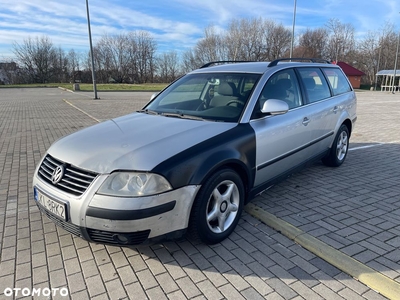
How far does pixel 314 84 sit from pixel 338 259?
107 inches

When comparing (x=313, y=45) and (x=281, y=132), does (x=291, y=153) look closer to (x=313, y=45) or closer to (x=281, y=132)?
(x=281, y=132)

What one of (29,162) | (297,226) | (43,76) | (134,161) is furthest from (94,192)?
(43,76)

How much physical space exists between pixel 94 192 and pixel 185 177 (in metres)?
0.72

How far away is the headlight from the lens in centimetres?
227

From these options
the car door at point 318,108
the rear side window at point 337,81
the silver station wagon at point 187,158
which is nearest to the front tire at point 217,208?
the silver station wagon at point 187,158

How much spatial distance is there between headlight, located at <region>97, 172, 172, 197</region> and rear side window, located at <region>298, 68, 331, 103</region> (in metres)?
2.77

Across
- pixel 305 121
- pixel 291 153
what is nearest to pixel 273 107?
pixel 291 153

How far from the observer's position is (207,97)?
12.1 feet

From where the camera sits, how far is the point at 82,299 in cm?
216

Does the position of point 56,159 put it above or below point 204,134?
below

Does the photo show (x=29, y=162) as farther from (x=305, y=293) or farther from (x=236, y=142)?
(x=305, y=293)

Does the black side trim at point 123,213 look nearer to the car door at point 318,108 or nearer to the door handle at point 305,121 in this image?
the door handle at point 305,121

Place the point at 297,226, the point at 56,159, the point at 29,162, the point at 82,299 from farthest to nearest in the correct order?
the point at 29,162, the point at 297,226, the point at 56,159, the point at 82,299

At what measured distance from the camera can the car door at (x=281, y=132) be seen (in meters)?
3.21
